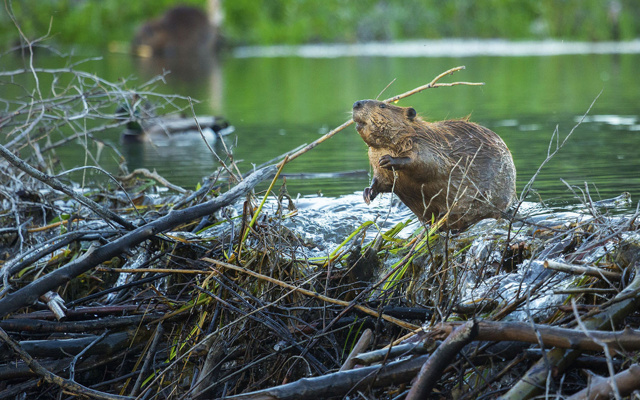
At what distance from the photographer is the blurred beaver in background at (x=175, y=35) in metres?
28.6

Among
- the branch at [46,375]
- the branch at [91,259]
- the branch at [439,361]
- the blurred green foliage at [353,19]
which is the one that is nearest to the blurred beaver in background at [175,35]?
the blurred green foliage at [353,19]

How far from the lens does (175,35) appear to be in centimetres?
2903

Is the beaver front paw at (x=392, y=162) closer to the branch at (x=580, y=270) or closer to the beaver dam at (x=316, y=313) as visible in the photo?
the beaver dam at (x=316, y=313)

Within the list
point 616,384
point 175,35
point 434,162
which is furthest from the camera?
point 175,35

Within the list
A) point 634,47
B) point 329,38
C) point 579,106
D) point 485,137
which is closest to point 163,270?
point 485,137

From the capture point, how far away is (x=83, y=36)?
3266 centimetres

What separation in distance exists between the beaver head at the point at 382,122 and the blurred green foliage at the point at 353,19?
24273 millimetres

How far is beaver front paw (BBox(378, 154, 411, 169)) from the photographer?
3.38 m

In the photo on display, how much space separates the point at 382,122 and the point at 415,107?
7802 mm

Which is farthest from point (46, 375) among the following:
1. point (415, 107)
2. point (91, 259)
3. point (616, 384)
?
point (415, 107)

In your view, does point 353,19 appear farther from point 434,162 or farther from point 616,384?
point 616,384

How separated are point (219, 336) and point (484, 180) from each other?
1.43 meters

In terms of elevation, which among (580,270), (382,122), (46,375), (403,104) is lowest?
(403,104)

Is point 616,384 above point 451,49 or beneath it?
above
